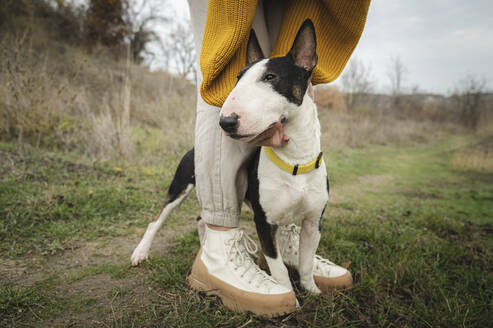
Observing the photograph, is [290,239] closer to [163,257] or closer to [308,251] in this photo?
[308,251]

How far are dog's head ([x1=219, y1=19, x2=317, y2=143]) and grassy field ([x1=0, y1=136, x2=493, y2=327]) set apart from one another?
874 mm

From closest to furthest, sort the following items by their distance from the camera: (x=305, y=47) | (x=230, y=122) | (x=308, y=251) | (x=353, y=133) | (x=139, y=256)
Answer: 1. (x=230, y=122)
2. (x=305, y=47)
3. (x=308, y=251)
4. (x=139, y=256)
5. (x=353, y=133)

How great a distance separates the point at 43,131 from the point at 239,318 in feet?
16.0

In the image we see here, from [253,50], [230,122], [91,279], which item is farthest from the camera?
[91,279]

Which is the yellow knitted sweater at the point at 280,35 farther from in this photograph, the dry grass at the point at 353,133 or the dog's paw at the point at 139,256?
the dry grass at the point at 353,133

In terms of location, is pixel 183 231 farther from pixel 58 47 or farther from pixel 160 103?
pixel 58 47

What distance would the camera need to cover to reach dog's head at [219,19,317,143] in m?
1.03

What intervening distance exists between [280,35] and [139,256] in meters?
1.62

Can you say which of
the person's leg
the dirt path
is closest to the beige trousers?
the person's leg

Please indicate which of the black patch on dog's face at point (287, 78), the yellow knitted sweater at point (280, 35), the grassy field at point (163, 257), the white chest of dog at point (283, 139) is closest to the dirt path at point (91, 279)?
the grassy field at point (163, 257)

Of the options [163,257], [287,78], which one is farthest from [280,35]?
[163,257]

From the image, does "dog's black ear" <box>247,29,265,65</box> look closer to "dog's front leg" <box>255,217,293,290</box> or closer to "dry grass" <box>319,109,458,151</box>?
"dog's front leg" <box>255,217,293,290</box>

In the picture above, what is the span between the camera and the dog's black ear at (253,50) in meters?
1.34

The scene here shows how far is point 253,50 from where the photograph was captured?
4.46 feet
